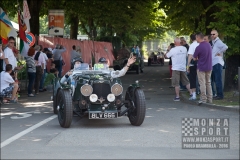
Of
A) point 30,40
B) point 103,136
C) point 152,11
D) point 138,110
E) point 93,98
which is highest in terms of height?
point 152,11

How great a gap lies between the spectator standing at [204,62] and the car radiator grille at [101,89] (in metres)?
4.60

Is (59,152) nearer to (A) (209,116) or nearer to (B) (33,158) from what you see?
(B) (33,158)

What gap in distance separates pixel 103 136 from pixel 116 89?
1916 mm

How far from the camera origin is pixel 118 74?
14617mm

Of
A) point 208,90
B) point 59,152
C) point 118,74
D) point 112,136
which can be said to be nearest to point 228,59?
point 208,90

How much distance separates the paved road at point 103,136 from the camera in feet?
32.6

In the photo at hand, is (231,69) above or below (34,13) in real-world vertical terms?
below

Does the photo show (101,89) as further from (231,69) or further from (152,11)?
(152,11)

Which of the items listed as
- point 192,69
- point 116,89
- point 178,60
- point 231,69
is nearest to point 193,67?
point 192,69

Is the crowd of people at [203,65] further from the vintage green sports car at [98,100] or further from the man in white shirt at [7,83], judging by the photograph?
the man in white shirt at [7,83]

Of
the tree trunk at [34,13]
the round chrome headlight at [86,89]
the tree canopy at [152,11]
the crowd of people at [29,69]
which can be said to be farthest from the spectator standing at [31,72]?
the tree trunk at [34,13]

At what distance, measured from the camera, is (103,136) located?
1195 centimetres

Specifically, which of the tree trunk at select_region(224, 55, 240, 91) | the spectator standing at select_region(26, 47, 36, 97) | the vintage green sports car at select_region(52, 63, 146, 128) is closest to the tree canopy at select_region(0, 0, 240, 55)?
the tree trunk at select_region(224, 55, 240, 91)

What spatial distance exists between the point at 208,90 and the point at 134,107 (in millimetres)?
4653
